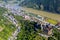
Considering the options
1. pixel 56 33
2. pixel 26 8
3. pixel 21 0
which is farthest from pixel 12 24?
pixel 21 0

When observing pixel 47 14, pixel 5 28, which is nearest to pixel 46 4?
pixel 47 14

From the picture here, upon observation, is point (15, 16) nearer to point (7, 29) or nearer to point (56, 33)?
point (7, 29)

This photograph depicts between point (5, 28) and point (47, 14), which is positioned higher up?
point (5, 28)

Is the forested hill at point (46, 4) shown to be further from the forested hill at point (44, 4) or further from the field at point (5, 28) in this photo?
the field at point (5, 28)

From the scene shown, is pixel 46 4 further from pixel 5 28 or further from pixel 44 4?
pixel 5 28

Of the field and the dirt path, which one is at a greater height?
the field

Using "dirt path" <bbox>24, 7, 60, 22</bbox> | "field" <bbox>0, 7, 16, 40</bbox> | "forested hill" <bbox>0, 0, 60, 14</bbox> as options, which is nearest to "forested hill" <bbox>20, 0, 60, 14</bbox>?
"forested hill" <bbox>0, 0, 60, 14</bbox>

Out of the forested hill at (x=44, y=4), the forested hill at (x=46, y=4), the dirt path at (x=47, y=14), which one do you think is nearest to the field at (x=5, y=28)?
the dirt path at (x=47, y=14)

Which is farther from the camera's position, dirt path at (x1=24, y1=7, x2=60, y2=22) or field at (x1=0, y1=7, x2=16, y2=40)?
dirt path at (x1=24, y1=7, x2=60, y2=22)

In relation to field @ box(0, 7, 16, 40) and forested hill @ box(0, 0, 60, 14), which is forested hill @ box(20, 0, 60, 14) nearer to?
forested hill @ box(0, 0, 60, 14)

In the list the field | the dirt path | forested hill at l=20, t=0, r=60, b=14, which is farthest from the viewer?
forested hill at l=20, t=0, r=60, b=14
